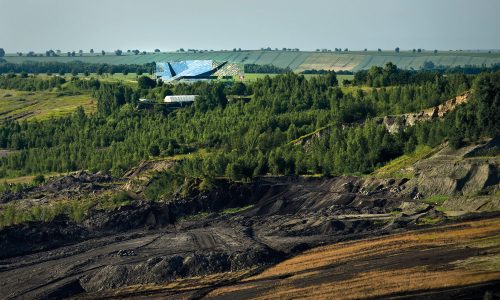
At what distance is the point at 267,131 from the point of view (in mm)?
154125

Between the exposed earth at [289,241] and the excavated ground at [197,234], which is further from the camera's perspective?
the excavated ground at [197,234]

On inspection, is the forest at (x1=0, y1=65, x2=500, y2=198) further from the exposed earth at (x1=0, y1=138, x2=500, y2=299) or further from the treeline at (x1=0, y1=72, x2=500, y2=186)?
the exposed earth at (x1=0, y1=138, x2=500, y2=299)

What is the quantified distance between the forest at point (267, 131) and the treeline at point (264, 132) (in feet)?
0.62

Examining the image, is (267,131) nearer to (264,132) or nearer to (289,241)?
(264,132)

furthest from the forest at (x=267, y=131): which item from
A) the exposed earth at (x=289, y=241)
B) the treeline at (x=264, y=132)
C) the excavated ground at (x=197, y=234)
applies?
the excavated ground at (x=197, y=234)

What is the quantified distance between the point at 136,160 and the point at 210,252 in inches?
2639

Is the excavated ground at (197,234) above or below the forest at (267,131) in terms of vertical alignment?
below

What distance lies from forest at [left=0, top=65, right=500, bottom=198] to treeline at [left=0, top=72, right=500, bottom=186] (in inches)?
7.4

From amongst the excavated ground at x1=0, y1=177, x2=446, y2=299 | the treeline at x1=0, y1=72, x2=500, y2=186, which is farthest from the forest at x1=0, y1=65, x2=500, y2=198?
the excavated ground at x1=0, y1=177, x2=446, y2=299

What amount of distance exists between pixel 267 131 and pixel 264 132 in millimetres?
580

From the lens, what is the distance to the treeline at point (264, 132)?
410ft

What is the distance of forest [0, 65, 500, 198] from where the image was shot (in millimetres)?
124812

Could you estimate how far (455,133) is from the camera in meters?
114

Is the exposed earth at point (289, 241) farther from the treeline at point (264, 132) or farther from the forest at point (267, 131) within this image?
the treeline at point (264, 132)
